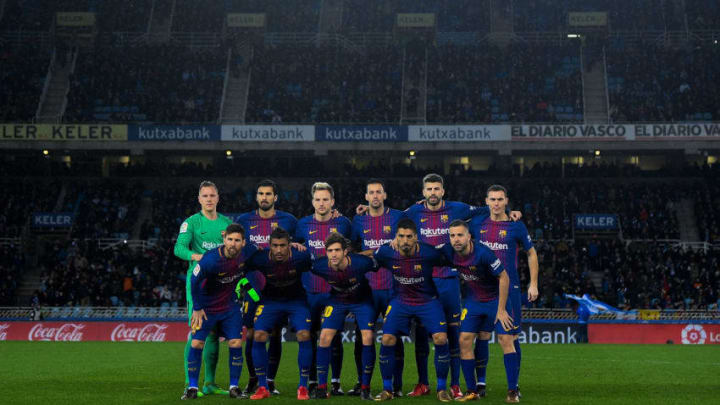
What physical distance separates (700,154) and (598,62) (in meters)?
6.89

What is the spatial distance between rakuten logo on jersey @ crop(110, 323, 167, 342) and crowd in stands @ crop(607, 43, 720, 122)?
883 inches

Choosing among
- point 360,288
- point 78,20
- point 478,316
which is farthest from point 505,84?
point 478,316

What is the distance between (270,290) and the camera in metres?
11.3

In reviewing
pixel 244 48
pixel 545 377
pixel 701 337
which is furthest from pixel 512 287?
pixel 244 48

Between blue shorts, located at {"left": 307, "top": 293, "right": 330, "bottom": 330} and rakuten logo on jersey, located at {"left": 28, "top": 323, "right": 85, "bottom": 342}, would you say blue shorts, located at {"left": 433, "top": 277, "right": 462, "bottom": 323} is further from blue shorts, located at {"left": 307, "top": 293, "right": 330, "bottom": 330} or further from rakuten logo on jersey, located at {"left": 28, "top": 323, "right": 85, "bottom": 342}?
rakuten logo on jersey, located at {"left": 28, "top": 323, "right": 85, "bottom": 342}

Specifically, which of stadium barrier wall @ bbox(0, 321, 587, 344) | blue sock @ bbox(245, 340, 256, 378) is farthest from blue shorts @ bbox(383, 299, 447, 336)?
stadium barrier wall @ bbox(0, 321, 587, 344)

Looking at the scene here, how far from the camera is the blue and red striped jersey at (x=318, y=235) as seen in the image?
1170cm

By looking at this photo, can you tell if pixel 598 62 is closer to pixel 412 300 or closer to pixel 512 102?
pixel 512 102

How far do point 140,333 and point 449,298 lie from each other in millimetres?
19140

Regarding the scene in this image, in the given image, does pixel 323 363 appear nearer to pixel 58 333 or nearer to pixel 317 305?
pixel 317 305

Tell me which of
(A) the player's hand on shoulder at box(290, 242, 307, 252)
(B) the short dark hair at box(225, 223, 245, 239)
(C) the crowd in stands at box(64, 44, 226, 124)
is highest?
(C) the crowd in stands at box(64, 44, 226, 124)

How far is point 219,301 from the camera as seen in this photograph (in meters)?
11.1

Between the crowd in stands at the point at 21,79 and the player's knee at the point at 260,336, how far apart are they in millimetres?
32572

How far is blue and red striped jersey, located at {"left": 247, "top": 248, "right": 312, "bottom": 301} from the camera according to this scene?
1110cm
